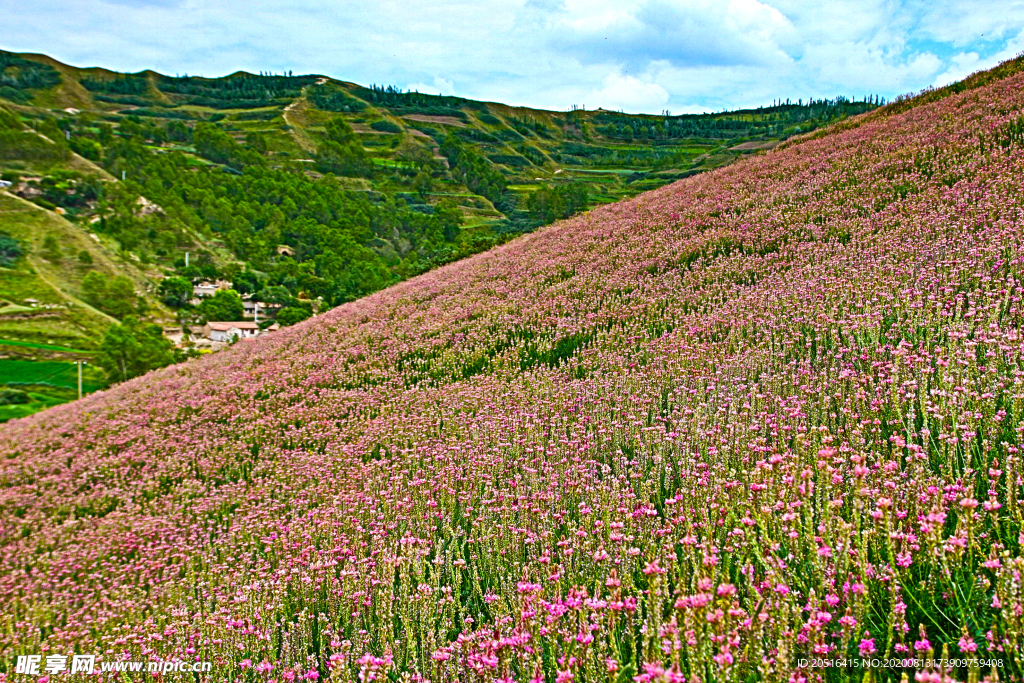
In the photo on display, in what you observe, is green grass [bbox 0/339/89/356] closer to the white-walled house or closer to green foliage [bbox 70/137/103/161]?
the white-walled house

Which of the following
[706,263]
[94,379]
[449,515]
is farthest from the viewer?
[94,379]

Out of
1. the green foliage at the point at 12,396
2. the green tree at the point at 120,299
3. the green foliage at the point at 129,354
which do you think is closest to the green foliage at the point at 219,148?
the green tree at the point at 120,299

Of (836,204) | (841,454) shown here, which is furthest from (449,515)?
(836,204)

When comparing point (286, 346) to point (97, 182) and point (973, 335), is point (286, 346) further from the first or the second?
point (97, 182)

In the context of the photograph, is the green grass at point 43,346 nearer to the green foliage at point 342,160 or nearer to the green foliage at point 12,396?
the green foliage at point 12,396

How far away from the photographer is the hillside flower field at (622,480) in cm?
236

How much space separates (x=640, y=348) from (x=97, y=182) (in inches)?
6051

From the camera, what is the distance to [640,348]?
7.84 m

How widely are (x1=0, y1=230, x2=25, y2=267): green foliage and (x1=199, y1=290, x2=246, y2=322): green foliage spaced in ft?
97.0

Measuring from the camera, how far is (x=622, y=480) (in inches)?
163

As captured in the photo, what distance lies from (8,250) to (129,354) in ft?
170

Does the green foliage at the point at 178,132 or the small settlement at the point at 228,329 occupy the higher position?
the green foliage at the point at 178,132

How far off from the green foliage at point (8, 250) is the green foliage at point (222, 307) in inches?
1164

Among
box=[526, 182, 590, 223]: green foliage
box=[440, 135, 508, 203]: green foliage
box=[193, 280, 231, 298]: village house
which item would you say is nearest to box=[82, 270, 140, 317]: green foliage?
box=[193, 280, 231, 298]: village house
